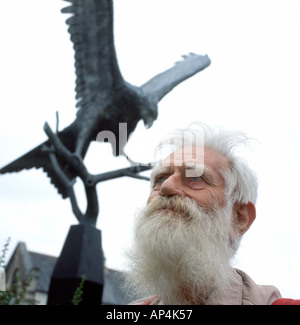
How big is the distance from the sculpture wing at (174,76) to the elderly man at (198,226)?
15.2 ft

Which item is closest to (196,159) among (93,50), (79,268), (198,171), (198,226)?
(198,171)

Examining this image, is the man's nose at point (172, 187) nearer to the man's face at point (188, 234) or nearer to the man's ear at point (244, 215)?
the man's face at point (188, 234)

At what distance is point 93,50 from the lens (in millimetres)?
5242

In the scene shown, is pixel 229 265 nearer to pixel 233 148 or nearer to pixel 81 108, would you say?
pixel 233 148

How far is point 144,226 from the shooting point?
1127 millimetres

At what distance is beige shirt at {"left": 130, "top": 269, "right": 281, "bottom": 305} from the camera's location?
3.14 ft

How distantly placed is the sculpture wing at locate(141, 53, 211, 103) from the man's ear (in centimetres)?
468

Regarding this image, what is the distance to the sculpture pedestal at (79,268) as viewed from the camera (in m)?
3.80

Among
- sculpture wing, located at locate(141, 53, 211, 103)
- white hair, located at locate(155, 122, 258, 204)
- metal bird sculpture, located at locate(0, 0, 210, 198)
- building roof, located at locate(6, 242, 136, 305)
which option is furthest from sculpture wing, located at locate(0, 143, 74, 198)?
building roof, located at locate(6, 242, 136, 305)

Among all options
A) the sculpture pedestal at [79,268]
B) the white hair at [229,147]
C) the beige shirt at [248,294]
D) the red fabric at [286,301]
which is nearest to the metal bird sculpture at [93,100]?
the sculpture pedestal at [79,268]

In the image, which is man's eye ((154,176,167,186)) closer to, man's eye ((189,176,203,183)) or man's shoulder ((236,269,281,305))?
man's eye ((189,176,203,183))

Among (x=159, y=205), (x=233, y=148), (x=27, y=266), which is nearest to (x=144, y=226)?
(x=159, y=205)
